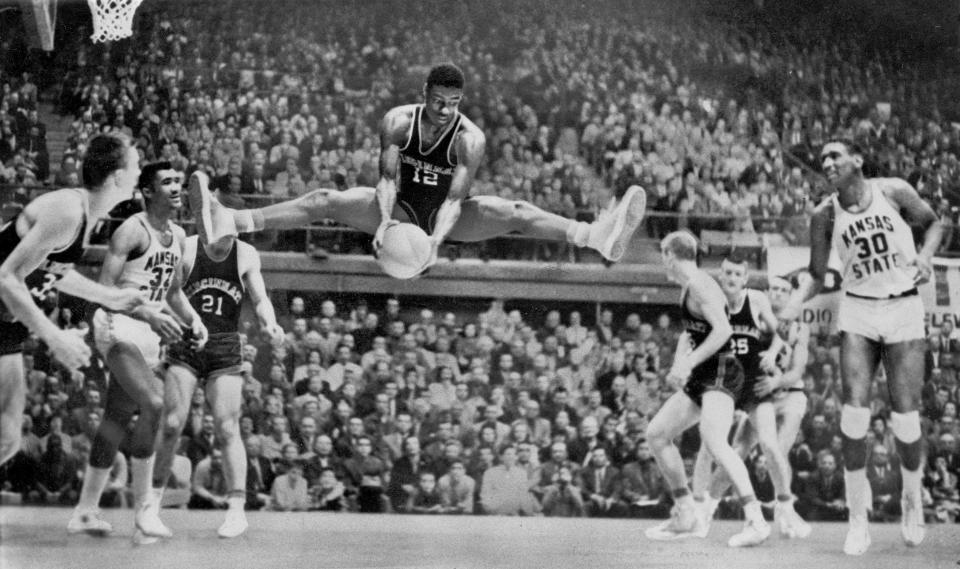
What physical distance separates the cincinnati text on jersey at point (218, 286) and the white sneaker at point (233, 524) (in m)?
0.97

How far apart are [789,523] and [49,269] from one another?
3.61 meters

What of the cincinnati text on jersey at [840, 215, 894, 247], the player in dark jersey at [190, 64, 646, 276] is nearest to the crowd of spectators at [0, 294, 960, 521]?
the player in dark jersey at [190, 64, 646, 276]

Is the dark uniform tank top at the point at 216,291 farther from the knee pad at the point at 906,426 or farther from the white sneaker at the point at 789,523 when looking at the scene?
the knee pad at the point at 906,426

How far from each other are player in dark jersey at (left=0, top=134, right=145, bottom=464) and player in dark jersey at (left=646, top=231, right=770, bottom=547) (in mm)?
2496

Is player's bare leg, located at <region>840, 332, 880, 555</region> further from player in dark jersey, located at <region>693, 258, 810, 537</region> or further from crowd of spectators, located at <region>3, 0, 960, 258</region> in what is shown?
crowd of spectators, located at <region>3, 0, 960, 258</region>

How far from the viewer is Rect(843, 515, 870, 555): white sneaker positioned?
5.53 meters

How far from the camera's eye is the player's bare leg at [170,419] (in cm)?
536

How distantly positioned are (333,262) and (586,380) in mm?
1351

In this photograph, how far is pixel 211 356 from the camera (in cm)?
543

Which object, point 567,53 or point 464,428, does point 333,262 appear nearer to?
point 464,428

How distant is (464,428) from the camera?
18.6ft

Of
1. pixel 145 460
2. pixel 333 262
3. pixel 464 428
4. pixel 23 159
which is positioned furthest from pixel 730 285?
pixel 23 159

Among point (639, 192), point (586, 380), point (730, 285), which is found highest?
point (639, 192)

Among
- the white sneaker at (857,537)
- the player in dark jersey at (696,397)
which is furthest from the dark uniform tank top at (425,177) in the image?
the white sneaker at (857,537)
